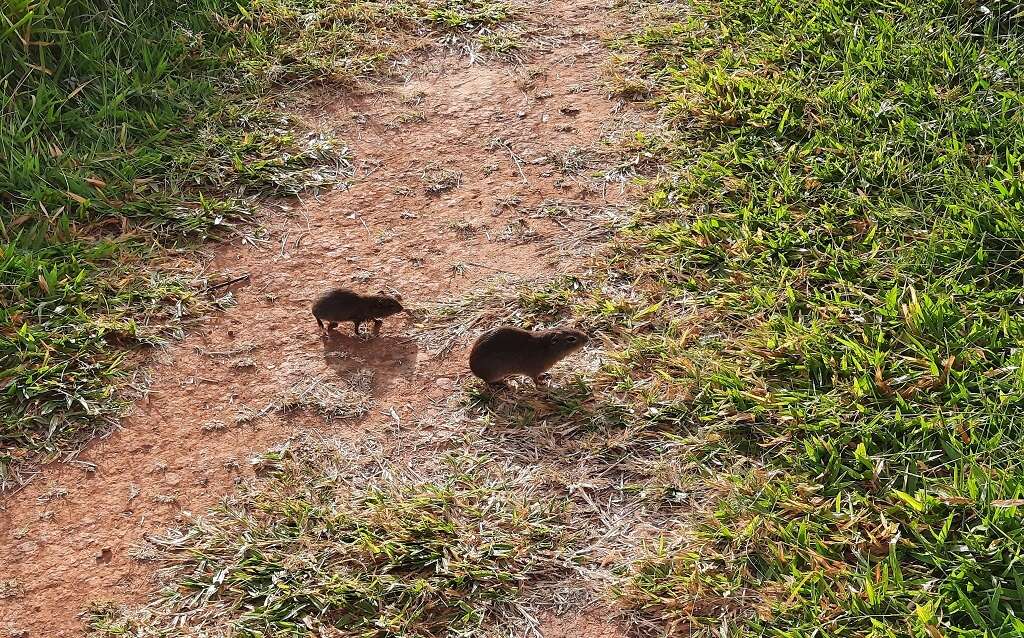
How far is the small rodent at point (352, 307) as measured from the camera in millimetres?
4633

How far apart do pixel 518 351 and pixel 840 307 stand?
155cm

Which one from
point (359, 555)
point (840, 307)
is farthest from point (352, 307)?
point (840, 307)

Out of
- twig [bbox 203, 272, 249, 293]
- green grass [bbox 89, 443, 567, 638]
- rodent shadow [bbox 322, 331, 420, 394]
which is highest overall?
twig [bbox 203, 272, 249, 293]

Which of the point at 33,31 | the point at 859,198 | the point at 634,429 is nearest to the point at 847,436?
the point at 634,429

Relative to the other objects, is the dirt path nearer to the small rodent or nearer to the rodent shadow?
the rodent shadow

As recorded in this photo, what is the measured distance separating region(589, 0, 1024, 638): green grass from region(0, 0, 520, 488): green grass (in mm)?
2222

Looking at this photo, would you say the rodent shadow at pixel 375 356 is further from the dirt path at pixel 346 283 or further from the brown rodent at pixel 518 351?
the brown rodent at pixel 518 351

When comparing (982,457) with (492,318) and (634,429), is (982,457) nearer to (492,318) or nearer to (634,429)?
(634,429)

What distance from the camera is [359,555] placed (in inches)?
145

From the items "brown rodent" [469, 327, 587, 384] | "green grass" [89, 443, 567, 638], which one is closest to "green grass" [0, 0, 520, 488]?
"green grass" [89, 443, 567, 638]

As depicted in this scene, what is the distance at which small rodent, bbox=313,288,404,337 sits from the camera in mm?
4633

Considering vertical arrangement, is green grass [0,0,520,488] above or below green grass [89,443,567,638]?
above

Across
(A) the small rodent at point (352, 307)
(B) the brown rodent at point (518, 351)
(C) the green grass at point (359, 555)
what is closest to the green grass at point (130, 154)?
(A) the small rodent at point (352, 307)

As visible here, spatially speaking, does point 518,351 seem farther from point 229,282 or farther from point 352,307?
point 229,282
